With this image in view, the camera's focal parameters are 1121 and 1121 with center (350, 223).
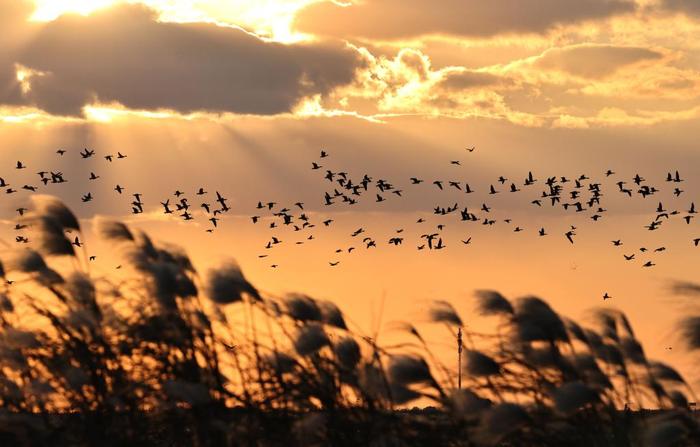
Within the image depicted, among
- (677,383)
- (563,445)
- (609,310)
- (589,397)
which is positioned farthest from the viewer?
(609,310)

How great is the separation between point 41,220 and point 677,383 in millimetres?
4689

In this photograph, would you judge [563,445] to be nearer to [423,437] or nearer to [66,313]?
[423,437]

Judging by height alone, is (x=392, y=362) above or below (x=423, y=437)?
above

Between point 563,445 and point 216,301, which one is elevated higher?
point 216,301

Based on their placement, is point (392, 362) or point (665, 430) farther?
point (392, 362)

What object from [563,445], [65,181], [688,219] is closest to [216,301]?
[563,445]

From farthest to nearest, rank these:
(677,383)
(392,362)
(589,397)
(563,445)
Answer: (677,383) < (563,445) < (392,362) < (589,397)

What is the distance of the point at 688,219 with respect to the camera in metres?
52.5

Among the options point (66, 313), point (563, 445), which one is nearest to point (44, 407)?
point (66, 313)

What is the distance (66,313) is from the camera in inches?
323

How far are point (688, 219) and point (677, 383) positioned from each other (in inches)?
1831

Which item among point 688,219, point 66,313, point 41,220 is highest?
point 41,220

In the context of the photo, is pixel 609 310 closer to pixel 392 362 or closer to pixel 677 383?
pixel 677 383

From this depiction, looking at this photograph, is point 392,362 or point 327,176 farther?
point 327,176
